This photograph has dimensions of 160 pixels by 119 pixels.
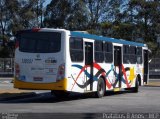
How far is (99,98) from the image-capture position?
23.9 metres

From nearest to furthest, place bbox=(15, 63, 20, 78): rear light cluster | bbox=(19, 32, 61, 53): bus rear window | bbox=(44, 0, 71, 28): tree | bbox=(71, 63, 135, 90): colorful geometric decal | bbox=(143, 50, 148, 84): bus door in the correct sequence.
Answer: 1. bbox=(19, 32, 61, 53): bus rear window
2. bbox=(15, 63, 20, 78): rear light cluster
3. bbox=(71, 63, 135, 90): colorful geometric decal
4. bbox=(143, 50, 148, 84): bus door
5. bbox=(44, 0, 71, 28): tree

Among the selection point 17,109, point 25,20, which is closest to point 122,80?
point 17,109

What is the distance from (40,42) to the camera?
2162cm

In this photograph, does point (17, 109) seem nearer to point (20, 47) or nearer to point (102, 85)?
point (20, 47)

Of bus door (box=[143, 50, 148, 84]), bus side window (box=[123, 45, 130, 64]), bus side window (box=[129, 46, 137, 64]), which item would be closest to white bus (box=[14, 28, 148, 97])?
bus side window (box=[123, 45, 130, 64])

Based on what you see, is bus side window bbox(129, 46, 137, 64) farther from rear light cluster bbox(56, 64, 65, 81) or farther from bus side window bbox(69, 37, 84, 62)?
rear light cluster bbox(56, 64, 65, 81)

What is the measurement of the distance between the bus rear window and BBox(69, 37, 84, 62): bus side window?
662 mm

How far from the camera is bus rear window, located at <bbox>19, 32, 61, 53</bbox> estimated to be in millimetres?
21312

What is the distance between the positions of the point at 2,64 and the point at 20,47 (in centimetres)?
3479

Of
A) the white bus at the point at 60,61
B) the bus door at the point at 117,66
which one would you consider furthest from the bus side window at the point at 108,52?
the bus door at the point at 117,66

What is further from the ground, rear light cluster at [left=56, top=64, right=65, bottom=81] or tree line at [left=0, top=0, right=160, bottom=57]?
tree line at [left=0, top=0, right=160, bottom=57]

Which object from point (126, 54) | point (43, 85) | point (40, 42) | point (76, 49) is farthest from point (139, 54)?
point (43, 85)

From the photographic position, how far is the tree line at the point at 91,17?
58.2m

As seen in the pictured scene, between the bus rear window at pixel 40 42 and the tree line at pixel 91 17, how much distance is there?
35062 millimetres
